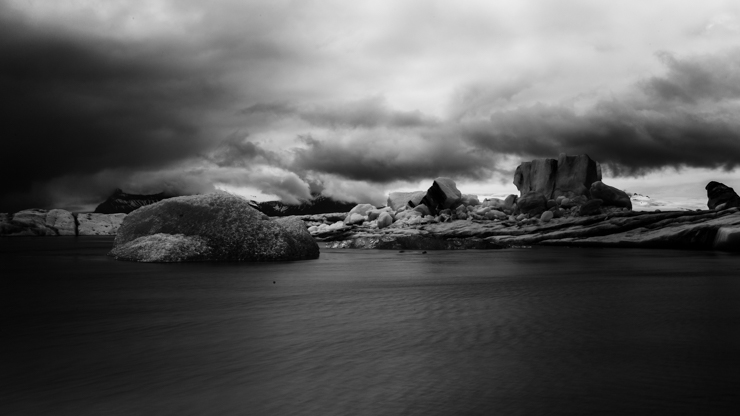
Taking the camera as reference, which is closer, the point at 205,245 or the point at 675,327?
the point at 675,327

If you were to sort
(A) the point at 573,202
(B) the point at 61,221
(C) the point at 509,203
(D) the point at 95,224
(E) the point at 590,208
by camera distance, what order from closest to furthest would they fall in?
(E) the point at 590,208 → (A) the point at 573,202 → (C) the point at 509,203 → (B) the point at 61,221 → (D) the point at 95,224

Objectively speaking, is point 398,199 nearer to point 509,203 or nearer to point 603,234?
point 509,203

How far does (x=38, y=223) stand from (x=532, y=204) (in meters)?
77.5

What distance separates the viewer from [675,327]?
4926 millimetres

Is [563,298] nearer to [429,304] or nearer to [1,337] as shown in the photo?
[429,304]

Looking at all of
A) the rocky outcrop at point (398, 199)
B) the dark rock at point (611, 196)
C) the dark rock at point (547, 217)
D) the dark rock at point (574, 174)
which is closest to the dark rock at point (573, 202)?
the dark rock at point (611, 196)

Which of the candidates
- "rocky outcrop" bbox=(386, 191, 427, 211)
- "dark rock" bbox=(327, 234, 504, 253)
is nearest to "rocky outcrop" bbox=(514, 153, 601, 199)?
"rocky outcrop" bbox=(386, 191, 427, 211)

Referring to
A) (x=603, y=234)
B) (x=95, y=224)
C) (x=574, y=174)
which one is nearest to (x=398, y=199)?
(x=574, y=174)

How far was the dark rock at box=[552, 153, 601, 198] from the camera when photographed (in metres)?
50.9

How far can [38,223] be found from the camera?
8638 cm

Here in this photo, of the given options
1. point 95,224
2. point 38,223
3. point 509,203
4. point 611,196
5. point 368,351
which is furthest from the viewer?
point 95,224

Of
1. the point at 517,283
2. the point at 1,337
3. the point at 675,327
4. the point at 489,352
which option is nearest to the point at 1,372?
the point at 1,337

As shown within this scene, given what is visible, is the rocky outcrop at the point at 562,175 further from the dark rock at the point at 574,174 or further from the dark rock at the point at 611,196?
the dark rock at the point at 611,196

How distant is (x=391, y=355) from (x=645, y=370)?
5.20 ft
